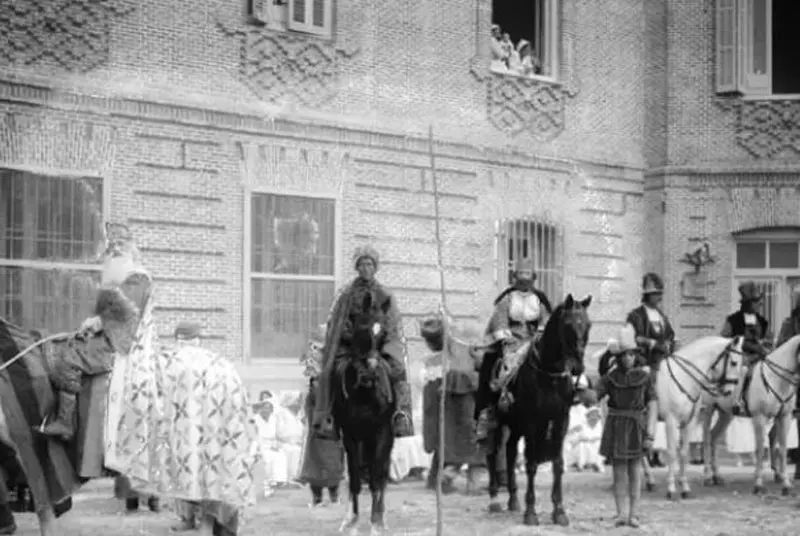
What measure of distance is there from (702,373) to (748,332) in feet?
3.21

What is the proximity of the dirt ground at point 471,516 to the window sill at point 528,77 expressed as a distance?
24.9ft

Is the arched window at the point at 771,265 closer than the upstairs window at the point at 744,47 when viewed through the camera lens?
Yes

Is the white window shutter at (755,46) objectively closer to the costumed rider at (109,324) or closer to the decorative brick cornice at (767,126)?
the decorative brick cornice at (767,126)

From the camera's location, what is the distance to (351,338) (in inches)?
476

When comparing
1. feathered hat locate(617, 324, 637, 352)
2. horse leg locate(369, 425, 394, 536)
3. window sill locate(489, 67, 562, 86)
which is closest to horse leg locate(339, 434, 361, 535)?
horse leg locate(369, 425, 394, 536)

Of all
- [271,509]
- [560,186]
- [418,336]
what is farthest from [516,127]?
[271,509]

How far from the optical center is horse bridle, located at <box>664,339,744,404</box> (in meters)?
15.8

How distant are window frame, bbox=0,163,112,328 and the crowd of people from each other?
23.4ft

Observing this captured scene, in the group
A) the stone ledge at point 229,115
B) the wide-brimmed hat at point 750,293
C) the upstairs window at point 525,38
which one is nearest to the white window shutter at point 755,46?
the upstairs window at point 525,38

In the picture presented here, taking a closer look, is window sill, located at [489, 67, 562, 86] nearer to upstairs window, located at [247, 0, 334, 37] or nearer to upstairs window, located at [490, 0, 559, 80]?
upstairs window, located at [490, 0, 559, 80]

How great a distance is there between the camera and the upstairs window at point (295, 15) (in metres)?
18.9

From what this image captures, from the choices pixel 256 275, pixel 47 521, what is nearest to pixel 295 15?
pixel 256 275

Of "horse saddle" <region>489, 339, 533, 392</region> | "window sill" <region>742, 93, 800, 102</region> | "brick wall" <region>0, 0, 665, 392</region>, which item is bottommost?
"horse saddle" <region>489, 339, 533, 392</region>

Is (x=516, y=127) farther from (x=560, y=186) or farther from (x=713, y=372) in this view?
(x=713, y=372)
